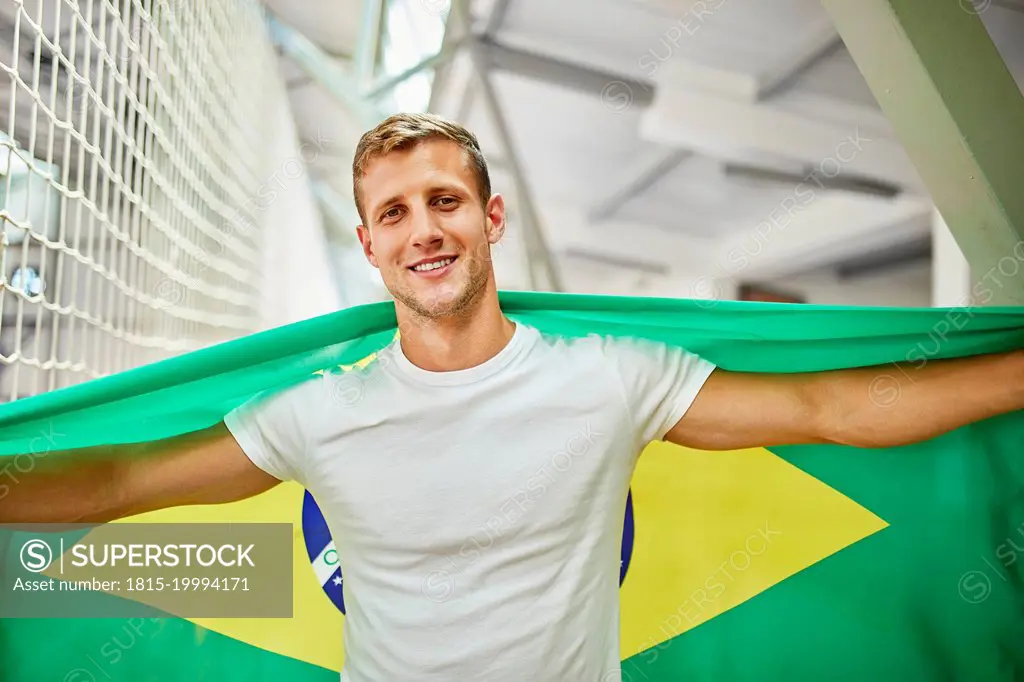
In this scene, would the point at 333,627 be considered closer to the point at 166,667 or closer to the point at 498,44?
the point at 166,667

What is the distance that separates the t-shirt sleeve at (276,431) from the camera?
115cm

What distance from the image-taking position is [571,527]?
110 centimetres

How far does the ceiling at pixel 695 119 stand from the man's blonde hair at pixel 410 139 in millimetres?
1637

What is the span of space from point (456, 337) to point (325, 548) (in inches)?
18.7

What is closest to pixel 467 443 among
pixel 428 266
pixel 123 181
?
pixel 428 266

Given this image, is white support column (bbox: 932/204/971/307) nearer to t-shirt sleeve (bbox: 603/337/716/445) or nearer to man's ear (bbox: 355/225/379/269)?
t-shirt sleeve (bbox: 603/337/716/445)

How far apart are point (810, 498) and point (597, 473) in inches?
16.7

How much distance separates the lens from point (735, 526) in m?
1.28

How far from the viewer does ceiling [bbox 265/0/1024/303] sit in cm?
306

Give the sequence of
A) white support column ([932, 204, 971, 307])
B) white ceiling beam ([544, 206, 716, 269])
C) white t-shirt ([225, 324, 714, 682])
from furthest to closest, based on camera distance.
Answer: white ceiling beam ([544, 206, 716, 269])
white support column ([932, 204, 971, 307])
white t-shirt ([225, 324, 714, 682])

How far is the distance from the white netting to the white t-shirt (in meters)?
0.75

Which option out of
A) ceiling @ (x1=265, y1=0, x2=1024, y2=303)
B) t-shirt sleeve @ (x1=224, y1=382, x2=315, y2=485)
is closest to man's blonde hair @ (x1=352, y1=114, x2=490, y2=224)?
t-shirt sleeve @ (x1=224, y1=382, x2=315, y2=485)

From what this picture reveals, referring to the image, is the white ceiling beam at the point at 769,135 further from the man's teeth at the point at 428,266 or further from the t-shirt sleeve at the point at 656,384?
the man's teeth at the point at 428,266

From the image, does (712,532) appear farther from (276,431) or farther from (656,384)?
(276,431)
